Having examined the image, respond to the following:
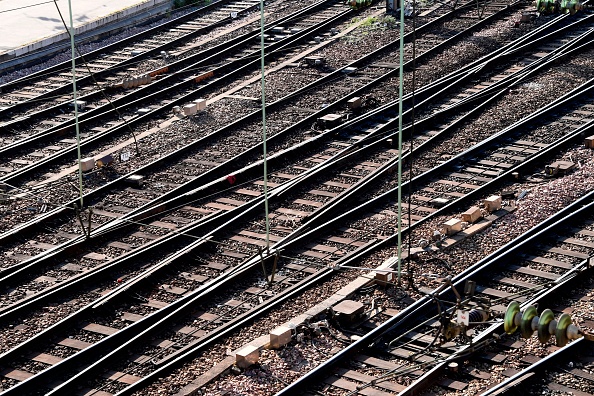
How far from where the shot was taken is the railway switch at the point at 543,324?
11.3 meters

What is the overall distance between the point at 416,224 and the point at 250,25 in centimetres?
1277

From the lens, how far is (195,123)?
21359mm

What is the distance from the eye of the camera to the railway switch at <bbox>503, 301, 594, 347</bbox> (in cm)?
1129

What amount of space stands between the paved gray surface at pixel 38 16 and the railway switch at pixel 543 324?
704 inches

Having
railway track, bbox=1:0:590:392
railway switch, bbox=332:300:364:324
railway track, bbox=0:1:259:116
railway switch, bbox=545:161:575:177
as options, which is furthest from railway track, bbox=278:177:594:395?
railway track, bbox=0:1:259:116

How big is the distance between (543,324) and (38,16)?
21.4 metres

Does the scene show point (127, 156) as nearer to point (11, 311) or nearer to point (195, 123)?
point (195, 123)

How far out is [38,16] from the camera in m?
29.5

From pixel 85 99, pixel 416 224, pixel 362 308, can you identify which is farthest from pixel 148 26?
pixel 362 308

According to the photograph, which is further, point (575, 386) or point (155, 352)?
point (155, 352)

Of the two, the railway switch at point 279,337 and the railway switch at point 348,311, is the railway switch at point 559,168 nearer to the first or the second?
the railway switch at point 348,311

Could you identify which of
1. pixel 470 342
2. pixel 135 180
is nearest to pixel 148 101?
pixel 135 180

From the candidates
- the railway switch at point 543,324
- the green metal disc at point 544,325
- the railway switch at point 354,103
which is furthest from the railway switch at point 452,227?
the railway switch at point 354,103

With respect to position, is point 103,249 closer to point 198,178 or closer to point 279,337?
point 198,178
